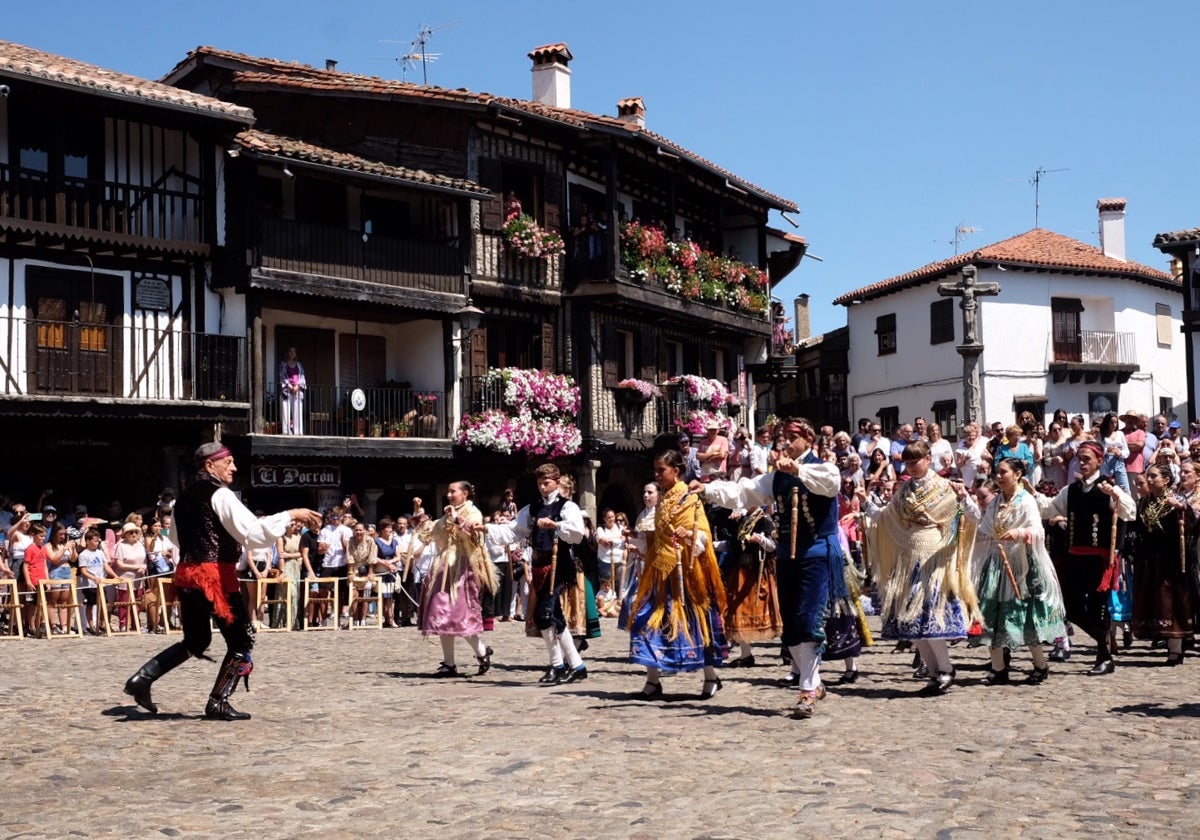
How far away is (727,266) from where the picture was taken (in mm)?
37750

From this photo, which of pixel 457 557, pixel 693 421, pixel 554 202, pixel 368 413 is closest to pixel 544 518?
pixel 457 557

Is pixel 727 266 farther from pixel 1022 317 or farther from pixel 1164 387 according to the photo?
pixel 1164 387

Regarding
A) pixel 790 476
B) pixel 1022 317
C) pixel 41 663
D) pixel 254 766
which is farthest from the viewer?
pixel 1022 317

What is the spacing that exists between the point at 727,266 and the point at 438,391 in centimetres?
1008

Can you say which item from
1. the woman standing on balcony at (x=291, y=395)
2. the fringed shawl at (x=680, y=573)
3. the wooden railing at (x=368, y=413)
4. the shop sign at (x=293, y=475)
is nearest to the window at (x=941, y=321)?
the wooden railing at (x=368, y=413)

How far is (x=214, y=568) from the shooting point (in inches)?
426

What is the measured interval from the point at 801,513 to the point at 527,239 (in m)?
21.6

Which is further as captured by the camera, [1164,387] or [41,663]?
[1164,387]

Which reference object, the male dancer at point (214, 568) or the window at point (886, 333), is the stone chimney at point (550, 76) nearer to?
the window at point (886, 333)

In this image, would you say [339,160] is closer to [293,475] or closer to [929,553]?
[293,475]

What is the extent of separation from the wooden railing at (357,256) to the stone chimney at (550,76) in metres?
7.01

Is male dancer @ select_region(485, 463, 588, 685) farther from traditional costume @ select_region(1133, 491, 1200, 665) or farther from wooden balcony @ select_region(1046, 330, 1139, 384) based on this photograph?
wooden balcony @ select_region(1046, 330, 1139, 384)

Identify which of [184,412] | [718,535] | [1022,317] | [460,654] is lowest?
[460,654]

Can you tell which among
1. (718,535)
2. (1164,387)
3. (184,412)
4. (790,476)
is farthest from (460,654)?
(1164,387)
